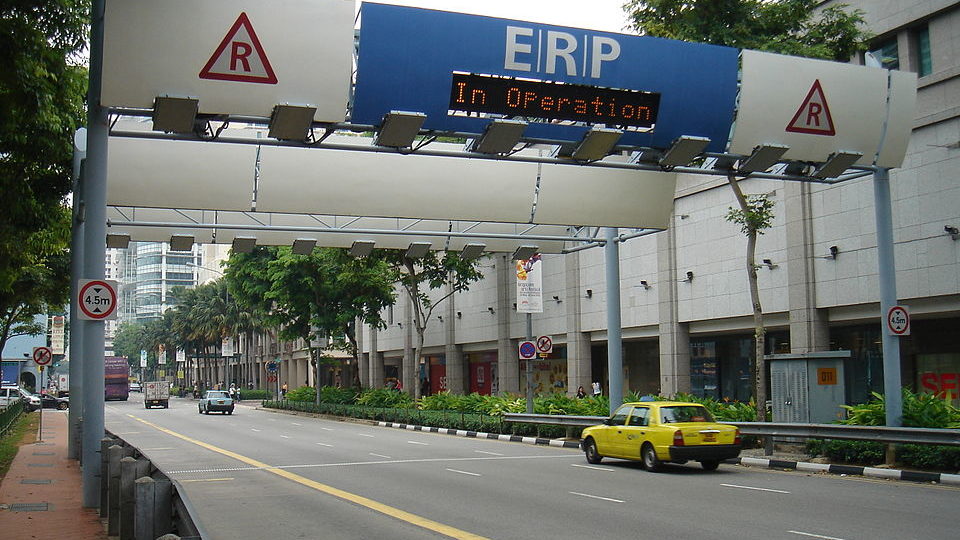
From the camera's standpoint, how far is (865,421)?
797 inches

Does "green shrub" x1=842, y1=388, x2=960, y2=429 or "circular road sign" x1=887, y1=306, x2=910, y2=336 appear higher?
"circular road sign" x1=887, y1=306, x2=910, y2=336

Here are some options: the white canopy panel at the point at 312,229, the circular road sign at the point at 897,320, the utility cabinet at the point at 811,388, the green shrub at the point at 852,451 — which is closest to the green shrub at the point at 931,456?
the green shrub at the point at 852,451

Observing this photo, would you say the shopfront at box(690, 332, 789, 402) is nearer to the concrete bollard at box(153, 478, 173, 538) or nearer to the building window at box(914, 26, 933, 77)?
the building window at box(914, 26, 933, 77)

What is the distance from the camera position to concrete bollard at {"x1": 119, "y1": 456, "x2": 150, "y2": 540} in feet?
33.3

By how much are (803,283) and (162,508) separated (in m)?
24.8

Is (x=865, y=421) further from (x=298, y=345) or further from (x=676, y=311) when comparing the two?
(x=298, y=345)

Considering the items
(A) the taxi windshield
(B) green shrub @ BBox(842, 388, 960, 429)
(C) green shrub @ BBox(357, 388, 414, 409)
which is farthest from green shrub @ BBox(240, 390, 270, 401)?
(B) green shrub @ BBox(842, 388, 960, 429)

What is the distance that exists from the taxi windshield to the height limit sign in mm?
10779

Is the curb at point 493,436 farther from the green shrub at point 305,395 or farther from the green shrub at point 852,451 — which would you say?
the green shrub at point 305,395

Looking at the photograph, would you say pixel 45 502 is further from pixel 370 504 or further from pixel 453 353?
pixel 453 353

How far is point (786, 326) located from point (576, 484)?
16799 mm

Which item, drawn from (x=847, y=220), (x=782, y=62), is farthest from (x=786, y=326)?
(x=782, y=62)

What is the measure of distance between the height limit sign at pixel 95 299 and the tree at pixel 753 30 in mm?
15033

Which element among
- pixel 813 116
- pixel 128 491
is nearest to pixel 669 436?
pixel 813 116
